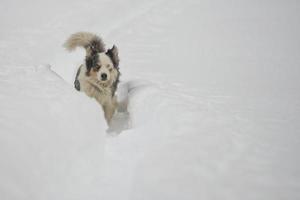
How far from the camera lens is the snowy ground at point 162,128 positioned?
84.9 inches

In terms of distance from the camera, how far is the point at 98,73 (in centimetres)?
447

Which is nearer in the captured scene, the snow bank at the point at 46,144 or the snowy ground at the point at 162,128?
the snow bank at the point at 46,144

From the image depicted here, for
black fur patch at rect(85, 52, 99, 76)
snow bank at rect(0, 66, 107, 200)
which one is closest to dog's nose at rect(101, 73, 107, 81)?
black fur patch at rect(85, 52, 99, 76)

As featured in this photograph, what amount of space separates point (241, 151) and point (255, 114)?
44.5 inches

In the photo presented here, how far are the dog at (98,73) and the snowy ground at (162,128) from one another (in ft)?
0.82

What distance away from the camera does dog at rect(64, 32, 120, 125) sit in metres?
4.47

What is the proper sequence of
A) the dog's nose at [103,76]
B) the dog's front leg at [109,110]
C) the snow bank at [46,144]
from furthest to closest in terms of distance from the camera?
the dog's nose at [103,76] → the dog's front leg at [109,110] → the snow bank at [46,144]

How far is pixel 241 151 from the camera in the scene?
8.65ft

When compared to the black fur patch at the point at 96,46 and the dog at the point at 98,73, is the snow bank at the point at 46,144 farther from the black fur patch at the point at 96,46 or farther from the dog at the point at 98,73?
the black fur patch at the point at 96,46

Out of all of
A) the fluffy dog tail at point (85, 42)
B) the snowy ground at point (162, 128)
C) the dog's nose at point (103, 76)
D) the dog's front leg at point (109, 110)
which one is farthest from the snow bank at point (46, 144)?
the fluffy dog tail at point (85, 42)

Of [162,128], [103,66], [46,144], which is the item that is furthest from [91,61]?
[46,144]

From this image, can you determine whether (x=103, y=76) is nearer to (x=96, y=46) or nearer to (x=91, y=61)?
(x=91, y=61)

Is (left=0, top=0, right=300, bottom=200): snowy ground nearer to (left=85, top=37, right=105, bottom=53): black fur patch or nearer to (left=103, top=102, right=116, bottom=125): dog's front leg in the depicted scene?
(left=103, top=102, right=116, bottom=125): dog's front leg

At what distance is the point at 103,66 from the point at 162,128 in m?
1.69
